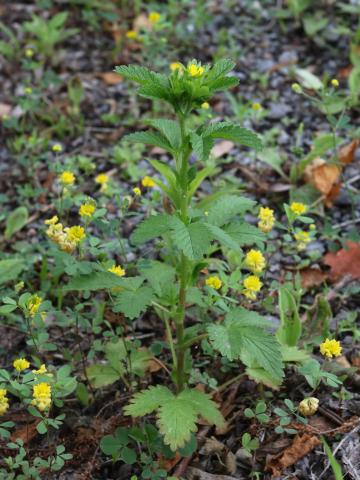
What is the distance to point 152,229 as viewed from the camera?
201 cm

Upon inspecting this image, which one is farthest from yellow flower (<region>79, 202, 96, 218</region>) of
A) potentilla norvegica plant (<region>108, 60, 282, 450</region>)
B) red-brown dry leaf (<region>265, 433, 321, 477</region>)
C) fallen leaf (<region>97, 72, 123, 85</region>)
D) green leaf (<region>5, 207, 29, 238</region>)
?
fallen leaf (<region>97, 72, 123, 85</region>)

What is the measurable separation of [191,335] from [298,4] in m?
3.28

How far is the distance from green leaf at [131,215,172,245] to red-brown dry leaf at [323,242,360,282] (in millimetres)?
1229

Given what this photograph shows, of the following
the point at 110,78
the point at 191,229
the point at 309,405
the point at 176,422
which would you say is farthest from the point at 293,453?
the point at 110,78

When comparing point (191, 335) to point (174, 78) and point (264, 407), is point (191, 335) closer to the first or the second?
point (264, 407)

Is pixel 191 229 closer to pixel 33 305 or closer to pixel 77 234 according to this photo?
pixel 77 234

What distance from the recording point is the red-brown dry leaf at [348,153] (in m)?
3.45

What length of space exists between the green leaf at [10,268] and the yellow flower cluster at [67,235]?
1.07ft

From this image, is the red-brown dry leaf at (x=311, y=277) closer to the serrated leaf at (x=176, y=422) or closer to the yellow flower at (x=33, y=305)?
the serrated leaf at (x=176, y=422)

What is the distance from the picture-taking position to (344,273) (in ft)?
9.66

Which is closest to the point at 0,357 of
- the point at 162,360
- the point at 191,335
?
the point at 162,360

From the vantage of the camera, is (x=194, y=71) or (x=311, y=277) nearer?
(x=194, y=71)

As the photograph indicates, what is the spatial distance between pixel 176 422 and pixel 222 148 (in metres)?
2.14

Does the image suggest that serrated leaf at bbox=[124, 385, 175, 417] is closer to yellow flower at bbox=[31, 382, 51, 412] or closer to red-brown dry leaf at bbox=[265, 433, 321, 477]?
yellow flower at bbox=[31, 382, 51, 412]
